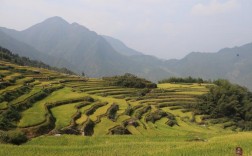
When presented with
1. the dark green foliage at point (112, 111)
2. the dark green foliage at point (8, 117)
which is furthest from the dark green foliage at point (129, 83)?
the dark green foliage at point (8, 117)

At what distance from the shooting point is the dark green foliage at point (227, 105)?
88062 millimetres

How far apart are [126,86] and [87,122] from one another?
5538cm

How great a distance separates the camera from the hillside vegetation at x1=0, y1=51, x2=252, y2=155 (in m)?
22.6

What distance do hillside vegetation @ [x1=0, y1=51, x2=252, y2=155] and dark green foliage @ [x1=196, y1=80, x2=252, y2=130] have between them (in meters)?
1.49

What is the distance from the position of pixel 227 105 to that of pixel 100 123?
50319 mm

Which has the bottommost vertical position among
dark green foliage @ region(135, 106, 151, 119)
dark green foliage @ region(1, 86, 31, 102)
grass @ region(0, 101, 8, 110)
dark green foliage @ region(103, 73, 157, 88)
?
dark green foliage @ region(135, 106, 151, 119)

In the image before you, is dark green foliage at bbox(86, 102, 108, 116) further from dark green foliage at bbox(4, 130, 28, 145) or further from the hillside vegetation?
dark green foliage at bbox(4, 130, 28, 145)

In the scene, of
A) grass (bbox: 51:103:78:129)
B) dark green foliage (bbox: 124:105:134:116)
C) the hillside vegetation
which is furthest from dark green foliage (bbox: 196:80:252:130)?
grass (bbox: 51:103:78:129)

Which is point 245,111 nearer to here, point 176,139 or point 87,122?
point 87,122

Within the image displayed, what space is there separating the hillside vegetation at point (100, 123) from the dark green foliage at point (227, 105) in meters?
1.49

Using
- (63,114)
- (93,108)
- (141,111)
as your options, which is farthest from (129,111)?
(63,114)

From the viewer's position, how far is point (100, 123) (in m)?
47.8

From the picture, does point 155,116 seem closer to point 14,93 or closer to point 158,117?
point 158,117

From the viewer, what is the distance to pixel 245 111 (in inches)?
3711
